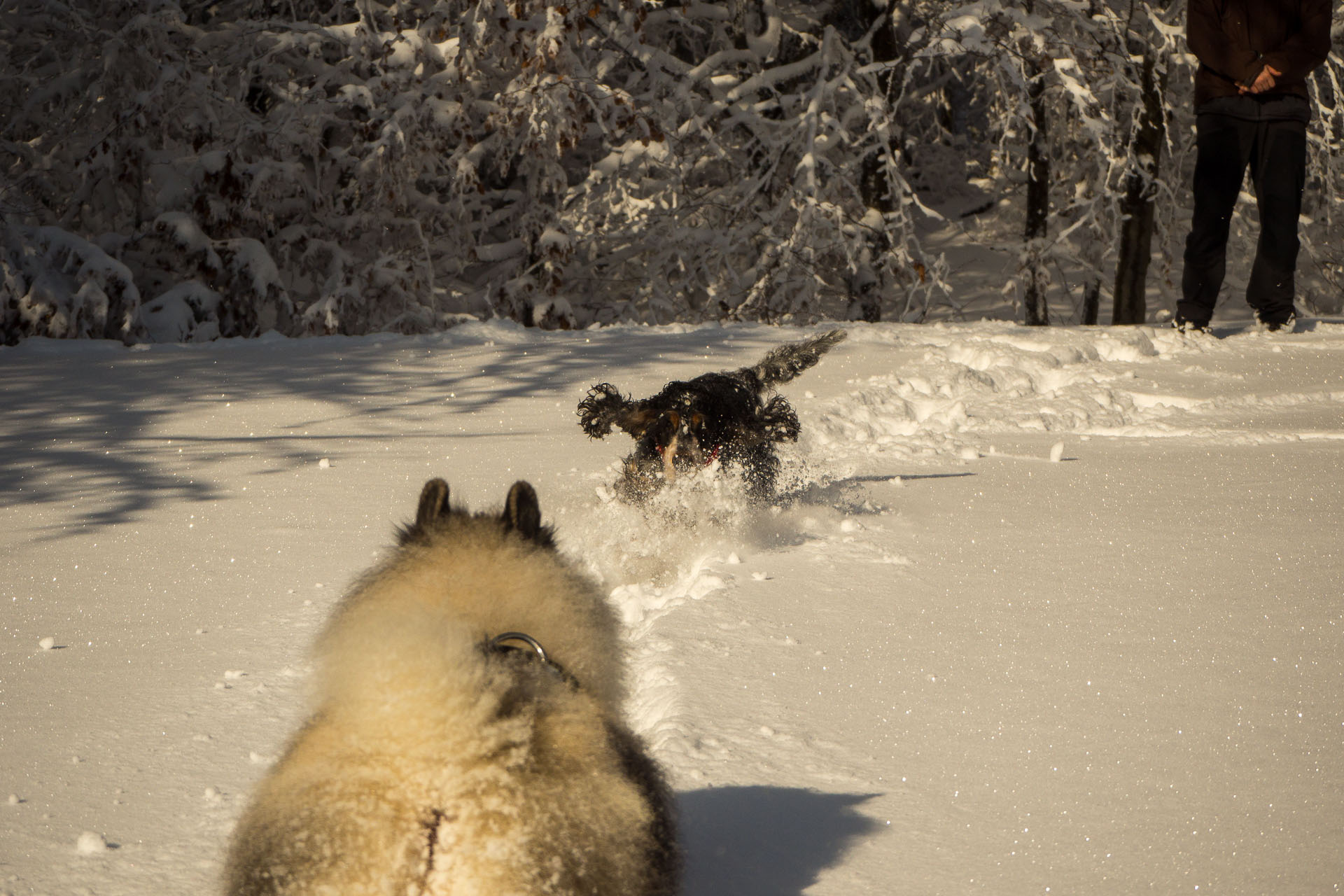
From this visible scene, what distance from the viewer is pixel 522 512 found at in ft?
4.86

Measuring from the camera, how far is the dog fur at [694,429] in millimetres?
4285

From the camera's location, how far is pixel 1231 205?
779cm

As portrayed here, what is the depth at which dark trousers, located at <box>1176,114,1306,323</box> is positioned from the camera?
24.7 ft

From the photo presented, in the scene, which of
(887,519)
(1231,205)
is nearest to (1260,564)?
(887,519)

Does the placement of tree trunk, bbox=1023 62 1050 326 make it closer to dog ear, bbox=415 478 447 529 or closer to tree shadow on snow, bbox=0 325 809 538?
tree shadow on snow, bbox=0 325 809 538

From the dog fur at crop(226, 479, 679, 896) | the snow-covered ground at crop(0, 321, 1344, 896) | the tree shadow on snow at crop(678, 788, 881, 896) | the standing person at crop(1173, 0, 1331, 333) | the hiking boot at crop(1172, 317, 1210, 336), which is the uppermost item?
the standing person at crop(1173, 0, 1331, 333)

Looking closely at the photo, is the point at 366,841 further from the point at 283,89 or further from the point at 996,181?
the point at 996,181

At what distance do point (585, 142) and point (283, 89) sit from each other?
4.36 m

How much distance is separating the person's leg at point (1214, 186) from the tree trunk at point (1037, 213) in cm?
592

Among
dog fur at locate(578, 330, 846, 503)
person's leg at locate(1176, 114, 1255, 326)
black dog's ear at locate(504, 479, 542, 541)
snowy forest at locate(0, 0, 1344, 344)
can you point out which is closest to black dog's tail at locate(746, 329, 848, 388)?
dog fur at locate(578, 330, 846, 503)

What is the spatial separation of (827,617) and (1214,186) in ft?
20.4

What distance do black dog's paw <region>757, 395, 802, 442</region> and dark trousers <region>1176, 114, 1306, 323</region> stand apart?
4.76 metres

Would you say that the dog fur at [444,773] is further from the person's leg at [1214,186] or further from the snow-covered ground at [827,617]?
the person's leg at [1214,186]

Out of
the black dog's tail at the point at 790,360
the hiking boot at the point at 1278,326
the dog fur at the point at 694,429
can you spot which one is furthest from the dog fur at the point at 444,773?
the hiking boot at the point at 1278,326
